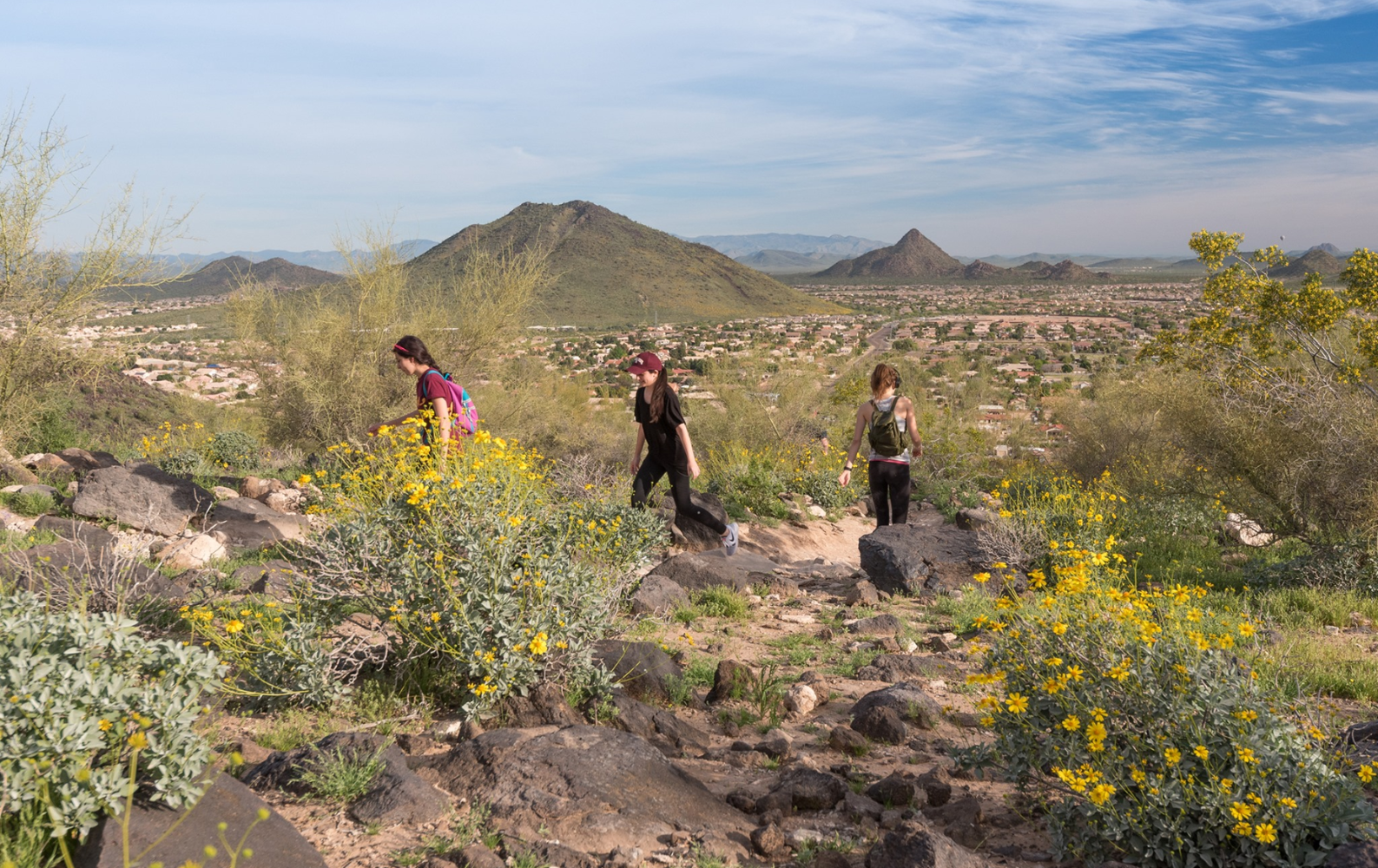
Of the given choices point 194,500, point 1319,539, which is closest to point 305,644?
point 194,500

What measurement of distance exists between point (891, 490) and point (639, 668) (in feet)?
12.4

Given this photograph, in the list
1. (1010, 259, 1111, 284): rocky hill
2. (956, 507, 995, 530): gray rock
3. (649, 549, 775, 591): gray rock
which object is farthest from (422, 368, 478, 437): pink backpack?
(1010, 259, 1111, 284): rocky hill

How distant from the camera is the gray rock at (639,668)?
4.27 meters

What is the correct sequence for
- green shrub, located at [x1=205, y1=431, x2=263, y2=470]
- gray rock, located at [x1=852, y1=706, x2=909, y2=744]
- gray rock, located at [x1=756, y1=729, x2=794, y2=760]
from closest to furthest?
gray rock, located at [x1=756, y1=729, x2=794, y2=760], gray rock, located at [x1=852, y1=706, x2=909, y2=744], green shrub, located at [x1=205, y1=431, x2=263, y2=470]

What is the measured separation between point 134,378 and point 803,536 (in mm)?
26034

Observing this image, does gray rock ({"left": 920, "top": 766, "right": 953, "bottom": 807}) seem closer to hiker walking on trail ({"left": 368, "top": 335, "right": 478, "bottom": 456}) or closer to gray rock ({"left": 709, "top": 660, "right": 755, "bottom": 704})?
gray rock ({"left": 709, "top": 660, "right": 755, "bottom": 704})

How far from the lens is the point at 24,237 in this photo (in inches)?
374

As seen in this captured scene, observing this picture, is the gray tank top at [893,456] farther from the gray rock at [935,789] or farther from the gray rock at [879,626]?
the gray rock at [935,789]

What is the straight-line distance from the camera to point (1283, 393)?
7.94m

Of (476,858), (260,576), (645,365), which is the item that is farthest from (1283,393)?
(260,576)

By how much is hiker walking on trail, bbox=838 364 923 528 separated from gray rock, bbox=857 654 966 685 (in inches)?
74.7

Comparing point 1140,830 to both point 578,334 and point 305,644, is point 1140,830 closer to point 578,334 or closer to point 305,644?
point 305,644

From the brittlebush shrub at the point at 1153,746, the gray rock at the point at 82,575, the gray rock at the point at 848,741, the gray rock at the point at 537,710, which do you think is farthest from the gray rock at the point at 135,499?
the brittlebush shrub at the point at 1153,746

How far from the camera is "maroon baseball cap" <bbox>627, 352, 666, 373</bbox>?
A: 6.43 metres
